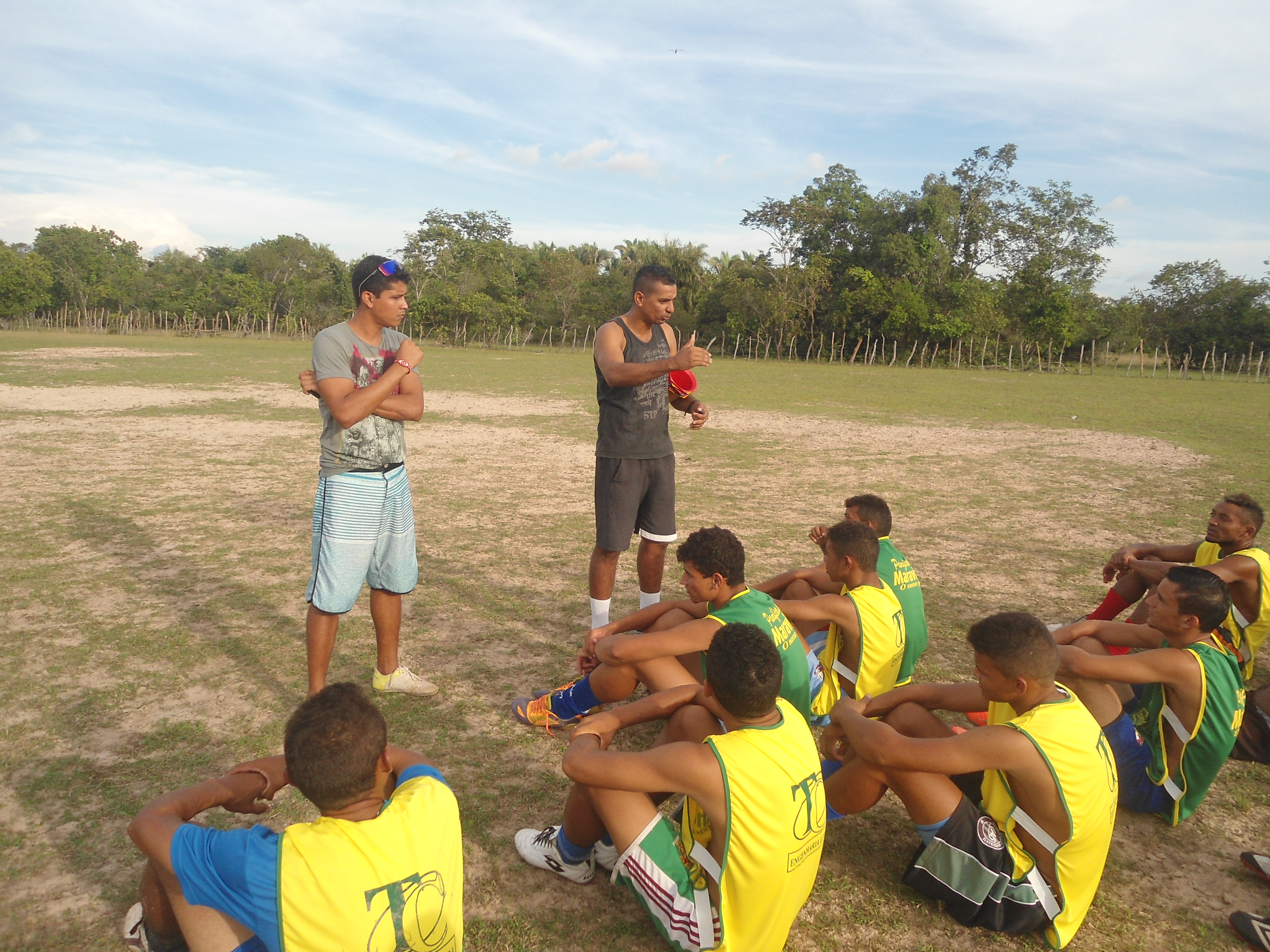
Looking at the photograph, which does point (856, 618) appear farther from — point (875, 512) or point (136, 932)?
point (136, 932)

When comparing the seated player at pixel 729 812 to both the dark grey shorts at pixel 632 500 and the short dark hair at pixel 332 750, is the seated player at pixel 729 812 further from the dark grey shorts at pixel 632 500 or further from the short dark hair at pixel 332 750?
the dark grey shorts at pixel 632 500

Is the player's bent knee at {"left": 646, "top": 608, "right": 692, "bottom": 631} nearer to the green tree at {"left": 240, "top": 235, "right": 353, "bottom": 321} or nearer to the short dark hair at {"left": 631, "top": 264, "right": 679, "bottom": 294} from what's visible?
the short dark hair at {"left": 631, "top": 264, "right": 679, "bottom": 294}

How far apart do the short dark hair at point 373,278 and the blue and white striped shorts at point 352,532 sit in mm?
862

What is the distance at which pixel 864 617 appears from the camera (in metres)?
3.65

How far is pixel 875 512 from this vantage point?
4.43m

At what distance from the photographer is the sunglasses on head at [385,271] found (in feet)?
12.3

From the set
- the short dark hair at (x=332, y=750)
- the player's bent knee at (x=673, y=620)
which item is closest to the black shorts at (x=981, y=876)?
the player's bent knee at (x=673, y=620)

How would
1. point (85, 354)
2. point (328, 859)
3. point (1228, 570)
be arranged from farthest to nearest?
1. point (85, 354)
2. point (1228, 570)
3. point (328, 859)

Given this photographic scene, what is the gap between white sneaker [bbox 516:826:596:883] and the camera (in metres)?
2.83

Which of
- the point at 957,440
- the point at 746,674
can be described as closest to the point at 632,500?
the point at 746,674

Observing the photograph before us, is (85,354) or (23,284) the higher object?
(23,284)

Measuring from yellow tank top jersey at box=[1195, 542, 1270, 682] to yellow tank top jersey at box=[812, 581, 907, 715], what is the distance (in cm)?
177

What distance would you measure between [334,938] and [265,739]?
2174mm

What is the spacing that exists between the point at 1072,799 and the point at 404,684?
314 cm
